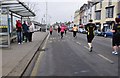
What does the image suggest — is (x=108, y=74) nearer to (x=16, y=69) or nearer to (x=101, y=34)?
(x=16, y=69)

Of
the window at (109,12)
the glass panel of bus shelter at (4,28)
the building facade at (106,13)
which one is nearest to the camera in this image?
the glass panel of bus shelter at (4,28)

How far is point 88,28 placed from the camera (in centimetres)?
1522

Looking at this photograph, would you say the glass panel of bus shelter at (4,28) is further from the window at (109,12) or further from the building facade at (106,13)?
the window at (109,12)

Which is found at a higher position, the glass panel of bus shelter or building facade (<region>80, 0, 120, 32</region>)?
building facade (<region>80, 0, 120, 32</region>)

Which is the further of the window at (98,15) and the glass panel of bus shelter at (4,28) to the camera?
the window at (98,15)

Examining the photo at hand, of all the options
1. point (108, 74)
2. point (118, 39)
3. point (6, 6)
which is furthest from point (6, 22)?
point (108, 74)

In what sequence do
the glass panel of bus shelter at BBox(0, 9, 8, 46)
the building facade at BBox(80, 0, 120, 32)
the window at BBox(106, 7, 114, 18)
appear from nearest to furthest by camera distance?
the glass panel of bus shelter at BBox(0, 9, 8, 46), the building facade at BBox(80, 0, 120, 32), the window at BBox(106, 7, 114, 18)

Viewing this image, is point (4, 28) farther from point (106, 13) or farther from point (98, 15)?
point (98, 15)

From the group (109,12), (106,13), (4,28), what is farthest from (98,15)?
(4,28)

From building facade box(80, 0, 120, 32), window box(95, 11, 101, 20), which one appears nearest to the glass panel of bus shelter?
building facade box(80, 0, 120, 32)

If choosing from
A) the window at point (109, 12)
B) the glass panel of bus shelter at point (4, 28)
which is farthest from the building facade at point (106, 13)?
the glass panel of bus shelter at point (4, 28)

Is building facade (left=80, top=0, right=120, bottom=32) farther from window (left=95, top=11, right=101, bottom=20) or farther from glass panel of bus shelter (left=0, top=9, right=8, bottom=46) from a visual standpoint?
glass panel of bus shelter (left=0, top=9, right=8, bottom=46)

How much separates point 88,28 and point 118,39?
8.09 feet

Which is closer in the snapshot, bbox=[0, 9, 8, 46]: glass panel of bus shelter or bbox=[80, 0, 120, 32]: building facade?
bbox=[0, 9, 8, 46]: glass panel of bus shelter
